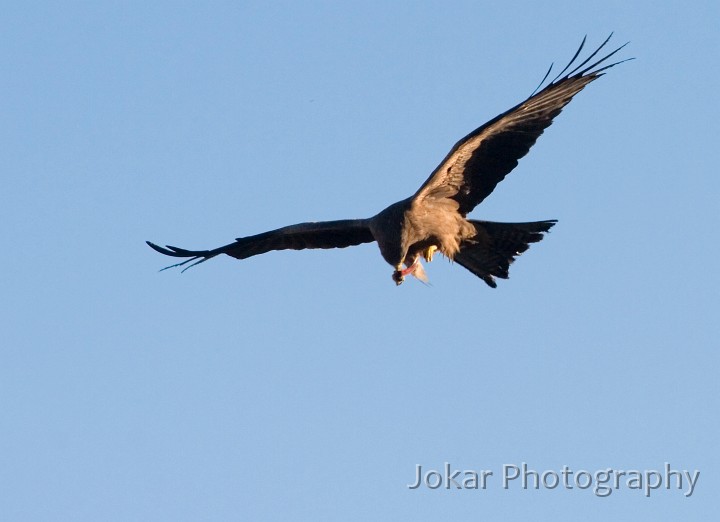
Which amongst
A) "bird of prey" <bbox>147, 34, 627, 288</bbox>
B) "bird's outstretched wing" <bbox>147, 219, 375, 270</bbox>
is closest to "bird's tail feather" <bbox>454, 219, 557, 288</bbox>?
"bird of prey" <bbox>147, 34, 627, 288</bbox>

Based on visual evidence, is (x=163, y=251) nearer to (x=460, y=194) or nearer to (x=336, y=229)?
(x=336, y=229)

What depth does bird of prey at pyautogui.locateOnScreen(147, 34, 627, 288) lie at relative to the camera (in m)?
10.2

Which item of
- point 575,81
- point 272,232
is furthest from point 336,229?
point 575,81

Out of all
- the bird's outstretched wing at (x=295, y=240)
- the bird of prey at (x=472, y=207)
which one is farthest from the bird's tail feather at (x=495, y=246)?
the bird's outstretched wing at (x=295, y=240)

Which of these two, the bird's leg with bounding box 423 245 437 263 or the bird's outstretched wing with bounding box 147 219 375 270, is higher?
the bird's outstretched wing with bounding box 147 219 375 270

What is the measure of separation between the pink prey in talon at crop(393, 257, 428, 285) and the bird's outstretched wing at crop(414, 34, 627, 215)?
0.61 m

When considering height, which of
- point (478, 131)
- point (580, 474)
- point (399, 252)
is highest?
point (478, 131)

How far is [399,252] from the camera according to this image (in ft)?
33.5

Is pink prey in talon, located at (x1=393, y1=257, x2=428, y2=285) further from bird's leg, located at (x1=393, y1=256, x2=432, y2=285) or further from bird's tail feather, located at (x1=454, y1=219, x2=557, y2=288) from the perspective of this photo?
bird's tail feather, located at (x1=454, y1=219, x2=557, y2=288)

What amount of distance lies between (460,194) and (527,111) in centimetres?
94

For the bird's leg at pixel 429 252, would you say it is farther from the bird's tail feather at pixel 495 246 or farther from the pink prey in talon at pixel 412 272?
the bird's tail feather at pixel 495 246

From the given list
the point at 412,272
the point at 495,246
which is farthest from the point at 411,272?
the point at 495,246

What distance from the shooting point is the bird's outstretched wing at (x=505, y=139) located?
10094 mm

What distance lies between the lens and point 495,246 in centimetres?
1080
